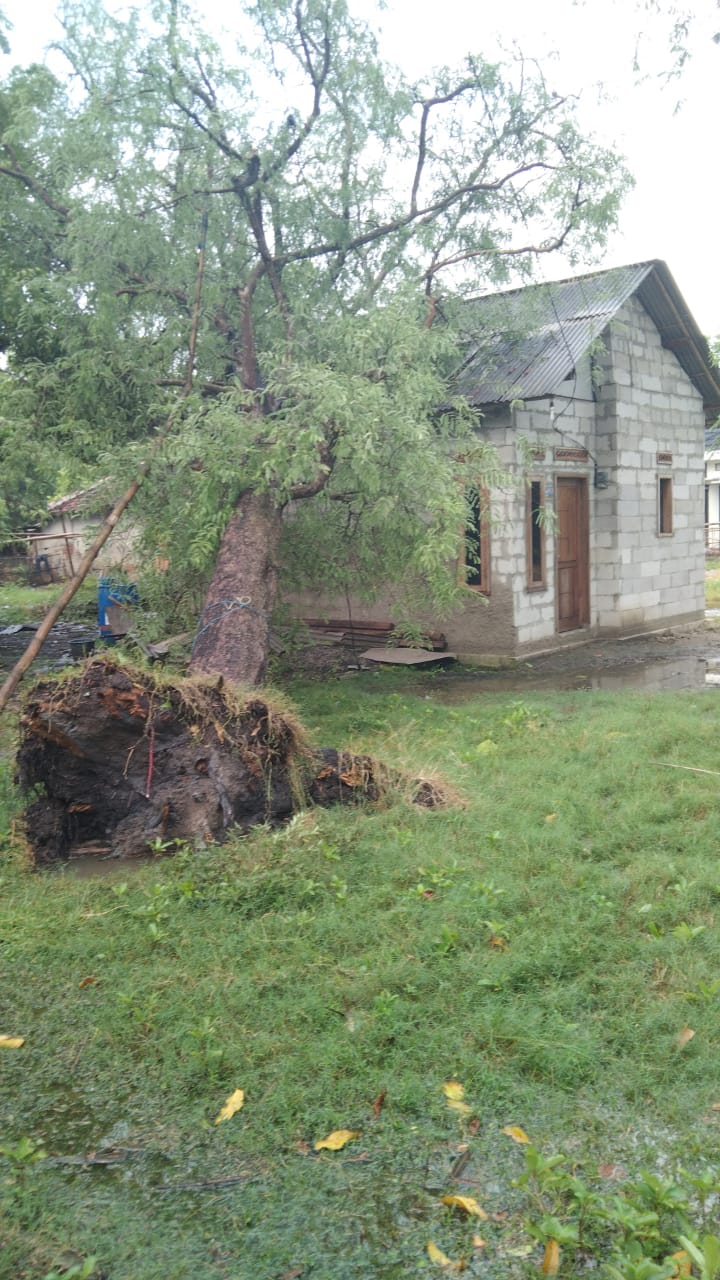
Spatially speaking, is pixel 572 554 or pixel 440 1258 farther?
pixel 572 554

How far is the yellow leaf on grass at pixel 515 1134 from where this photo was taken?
3049 mm

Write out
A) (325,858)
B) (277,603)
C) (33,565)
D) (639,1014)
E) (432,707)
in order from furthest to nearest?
(33,565), (277,603), (432,707), (325,858), (639,1014)

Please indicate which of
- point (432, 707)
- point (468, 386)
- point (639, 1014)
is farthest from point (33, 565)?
point (639, 1014)

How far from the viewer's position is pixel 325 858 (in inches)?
208

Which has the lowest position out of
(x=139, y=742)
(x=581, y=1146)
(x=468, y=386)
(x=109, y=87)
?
(x=581, y=1146)

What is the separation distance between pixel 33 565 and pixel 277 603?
24.1 meters

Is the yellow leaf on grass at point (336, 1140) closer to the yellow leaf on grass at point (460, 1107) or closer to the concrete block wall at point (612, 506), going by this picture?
the yellow leaf on grass at point (460, 1107)

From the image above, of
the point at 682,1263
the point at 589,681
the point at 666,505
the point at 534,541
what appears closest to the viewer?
the point at 682,1263

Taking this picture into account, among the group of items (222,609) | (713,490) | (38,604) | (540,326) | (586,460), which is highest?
(540,326)

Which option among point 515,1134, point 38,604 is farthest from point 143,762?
point 38,604

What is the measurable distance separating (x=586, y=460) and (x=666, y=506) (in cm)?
239

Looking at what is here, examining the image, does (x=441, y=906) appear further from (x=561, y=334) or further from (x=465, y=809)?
(x=561, y=334)

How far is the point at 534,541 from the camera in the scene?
1278 centimetres

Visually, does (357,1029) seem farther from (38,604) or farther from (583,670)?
(38,604)
